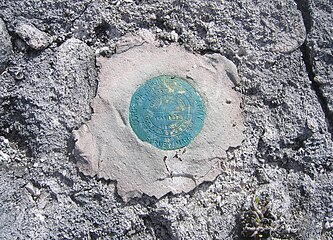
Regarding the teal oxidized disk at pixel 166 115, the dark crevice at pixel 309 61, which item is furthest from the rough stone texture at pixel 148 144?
the dark crevice at pixel 309 61

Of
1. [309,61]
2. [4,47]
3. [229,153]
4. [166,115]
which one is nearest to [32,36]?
[4,47]

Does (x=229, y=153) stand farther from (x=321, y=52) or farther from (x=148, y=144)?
(x=321, y=52)

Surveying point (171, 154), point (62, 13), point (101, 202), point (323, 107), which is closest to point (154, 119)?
point (171, 154)

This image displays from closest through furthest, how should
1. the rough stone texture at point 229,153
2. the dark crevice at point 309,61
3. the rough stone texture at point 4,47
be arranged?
the rough stone texture at point 229,153 < the rough stone texture at point 4,47 < the dark crevice at point 309,61

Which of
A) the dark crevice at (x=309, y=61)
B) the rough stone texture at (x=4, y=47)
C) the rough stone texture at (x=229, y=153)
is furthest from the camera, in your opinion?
the dark crevice at (x=309, y=61)

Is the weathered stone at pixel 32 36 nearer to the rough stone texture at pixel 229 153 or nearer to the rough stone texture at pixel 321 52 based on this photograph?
the rough stone texture at pixel 229 153

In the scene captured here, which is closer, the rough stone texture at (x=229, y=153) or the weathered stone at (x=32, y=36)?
the rough stone texture at (x=229, y=153)
